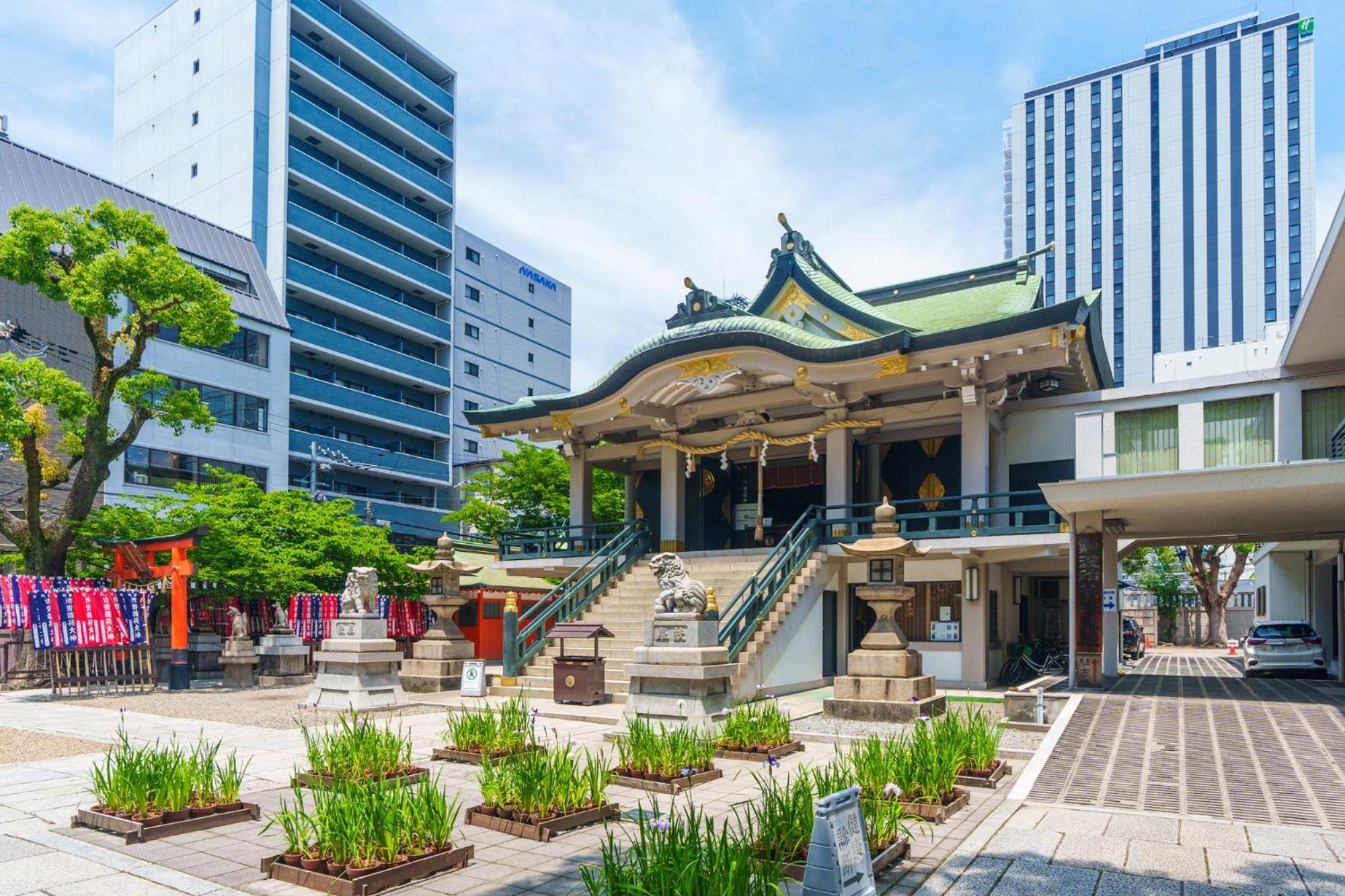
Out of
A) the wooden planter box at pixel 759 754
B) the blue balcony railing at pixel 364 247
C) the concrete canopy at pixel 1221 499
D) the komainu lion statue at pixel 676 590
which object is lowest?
the wooden planter box at pixel 759 754

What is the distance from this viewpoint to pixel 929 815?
801 centimetres

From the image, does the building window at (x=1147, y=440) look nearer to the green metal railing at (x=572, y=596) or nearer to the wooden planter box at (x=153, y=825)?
the green metal railing at (x=572, y=596)

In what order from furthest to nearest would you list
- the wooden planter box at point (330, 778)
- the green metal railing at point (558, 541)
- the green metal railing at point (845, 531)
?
the green metal railing at point (558, 541)
the green metal railing at point (845, 531)
the wooden planter box at point (330, 778)

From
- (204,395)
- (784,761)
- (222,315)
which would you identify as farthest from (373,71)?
(784,761)

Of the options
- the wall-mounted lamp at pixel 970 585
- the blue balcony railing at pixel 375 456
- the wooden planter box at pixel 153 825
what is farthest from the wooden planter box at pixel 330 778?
the blue balcony railing at pixel 375 456

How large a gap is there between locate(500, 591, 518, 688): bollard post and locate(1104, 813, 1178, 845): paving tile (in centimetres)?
1299

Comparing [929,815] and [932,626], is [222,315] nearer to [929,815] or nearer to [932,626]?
[932,626]

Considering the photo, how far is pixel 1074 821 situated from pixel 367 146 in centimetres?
5132

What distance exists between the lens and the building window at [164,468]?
3609 centimetres

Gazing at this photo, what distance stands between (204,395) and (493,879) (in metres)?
37.9

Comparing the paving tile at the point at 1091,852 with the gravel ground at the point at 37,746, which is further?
the gravel ground at the point at 37,746

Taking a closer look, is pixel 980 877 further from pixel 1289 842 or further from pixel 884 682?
pixel 884 682

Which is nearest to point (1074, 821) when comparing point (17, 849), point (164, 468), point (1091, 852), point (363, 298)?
point (1091, 852)

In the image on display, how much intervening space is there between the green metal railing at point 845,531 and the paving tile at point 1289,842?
29.9 ft
